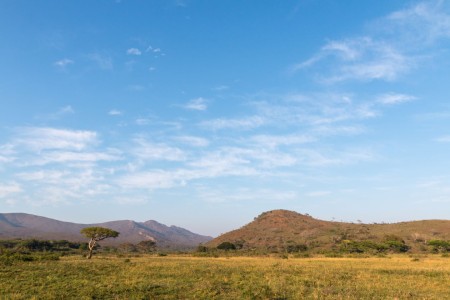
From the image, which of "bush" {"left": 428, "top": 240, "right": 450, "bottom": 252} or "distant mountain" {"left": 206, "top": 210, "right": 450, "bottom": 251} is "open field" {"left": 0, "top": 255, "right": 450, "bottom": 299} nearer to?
"bush" {"left": 428, "top": 240, "right": 450, "bottom": 252}

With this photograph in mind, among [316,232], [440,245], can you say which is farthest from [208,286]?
[316,232]

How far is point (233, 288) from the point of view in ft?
72.5

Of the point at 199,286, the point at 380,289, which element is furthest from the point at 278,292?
the point at 380,289

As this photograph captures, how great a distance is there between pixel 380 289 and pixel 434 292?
9.41 feet

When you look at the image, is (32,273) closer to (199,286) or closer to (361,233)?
(199,286)

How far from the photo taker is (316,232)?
125562 mm

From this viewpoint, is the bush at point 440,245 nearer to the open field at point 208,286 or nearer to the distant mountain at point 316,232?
the distant mountain at point 316,232

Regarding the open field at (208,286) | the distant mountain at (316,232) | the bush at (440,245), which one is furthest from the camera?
the distant mountain at (316,232)

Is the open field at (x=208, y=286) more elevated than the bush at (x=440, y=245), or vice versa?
the bush at (x=440, y=245)

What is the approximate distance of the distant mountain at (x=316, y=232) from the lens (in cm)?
10706

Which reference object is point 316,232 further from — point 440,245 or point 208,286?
point 208,286

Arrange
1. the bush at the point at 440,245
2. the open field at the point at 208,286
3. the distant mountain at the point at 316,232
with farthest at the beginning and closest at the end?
the distant mountain at the point at 316,232
the bush at the point at 440,245
the open field at the point at 208,286

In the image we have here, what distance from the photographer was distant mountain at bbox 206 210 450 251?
10706 cm

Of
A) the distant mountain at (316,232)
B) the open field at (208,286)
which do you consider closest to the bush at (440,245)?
the distant mountain at (316,232)
